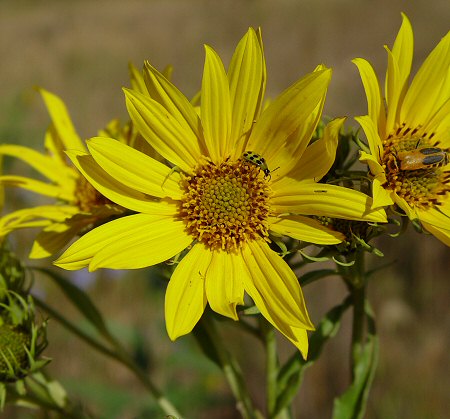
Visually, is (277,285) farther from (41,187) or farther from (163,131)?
(41,187)

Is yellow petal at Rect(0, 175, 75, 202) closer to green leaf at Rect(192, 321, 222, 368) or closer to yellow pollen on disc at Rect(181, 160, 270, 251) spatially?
yellow pollen on disc at Rect(181, 160, 270, 251)

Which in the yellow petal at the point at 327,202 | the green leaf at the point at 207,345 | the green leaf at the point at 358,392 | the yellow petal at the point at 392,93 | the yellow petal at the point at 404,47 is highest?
the yellow petal at the point at 404,47

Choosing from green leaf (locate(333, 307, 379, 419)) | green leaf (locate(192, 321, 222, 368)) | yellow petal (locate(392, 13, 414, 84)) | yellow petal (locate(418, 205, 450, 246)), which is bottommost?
green leaf (locate(333, 307, 379, 419))

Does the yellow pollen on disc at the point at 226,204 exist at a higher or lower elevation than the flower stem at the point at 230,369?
higher

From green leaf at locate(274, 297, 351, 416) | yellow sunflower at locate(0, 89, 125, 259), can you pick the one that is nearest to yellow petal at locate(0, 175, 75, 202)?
yellow sunflower at locate(0, 89, 125, 259)

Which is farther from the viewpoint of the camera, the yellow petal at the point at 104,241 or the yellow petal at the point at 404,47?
the yellow petal at the point at 404,47

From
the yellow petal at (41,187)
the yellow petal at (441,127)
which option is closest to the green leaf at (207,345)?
the yellow petal at (41,187)

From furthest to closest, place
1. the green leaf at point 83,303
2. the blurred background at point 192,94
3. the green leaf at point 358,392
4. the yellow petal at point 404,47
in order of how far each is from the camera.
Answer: the blurred background at point 192,94 < the green leaf at point 83,303 < the green leaf at point 358,392 < the yellow petal at point 404,47

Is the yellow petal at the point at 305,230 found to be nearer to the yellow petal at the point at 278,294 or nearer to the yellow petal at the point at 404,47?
the yellow petal at the point at 278,294

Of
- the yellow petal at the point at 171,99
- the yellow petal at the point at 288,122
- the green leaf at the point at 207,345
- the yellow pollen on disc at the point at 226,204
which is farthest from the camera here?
the green leaf at the point at 207,345
